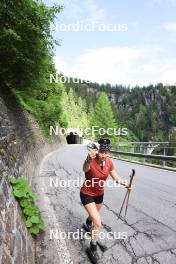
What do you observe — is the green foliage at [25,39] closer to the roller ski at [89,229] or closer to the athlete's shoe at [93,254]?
the roller ski at [89,229]

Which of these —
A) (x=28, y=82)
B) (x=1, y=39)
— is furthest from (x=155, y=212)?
(x=28, y=82)

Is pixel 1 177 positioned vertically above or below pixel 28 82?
below

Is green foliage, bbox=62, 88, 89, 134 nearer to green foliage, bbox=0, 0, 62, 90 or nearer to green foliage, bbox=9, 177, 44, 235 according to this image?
green foliage, bbox=0, 0, 62, 90

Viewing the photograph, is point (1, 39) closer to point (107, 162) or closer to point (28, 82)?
point (28, 82)

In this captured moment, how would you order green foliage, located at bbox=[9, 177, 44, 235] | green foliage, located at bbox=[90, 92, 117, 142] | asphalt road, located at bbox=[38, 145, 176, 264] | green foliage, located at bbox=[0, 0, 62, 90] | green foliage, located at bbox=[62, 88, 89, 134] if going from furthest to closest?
1. green foliage, located at bbox=[62, 88, 89, 134]
2. green foliage, located at bbox=[90, 92, 117, 142]
3. green foliage, located at bbox=[0, 0, 62, 90]
4. green foliage, located at bbox=[9, 177, 44, 235]
5. asphalt road, located at bbox=[38, 145, 176, 264]

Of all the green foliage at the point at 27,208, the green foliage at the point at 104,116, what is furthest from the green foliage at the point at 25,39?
the green foliage at the point at 104,116

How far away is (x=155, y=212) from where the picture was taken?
7844 mm

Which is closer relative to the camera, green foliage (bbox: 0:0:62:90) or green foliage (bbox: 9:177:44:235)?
green foliage (bbox: 9:177:44:235)

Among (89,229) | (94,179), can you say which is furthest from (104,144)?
(89,229)

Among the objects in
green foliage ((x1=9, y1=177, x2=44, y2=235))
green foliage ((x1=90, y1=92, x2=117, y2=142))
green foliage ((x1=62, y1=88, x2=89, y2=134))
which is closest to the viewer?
green foliage ((x1=9, y1=177, x2=44, y2=235))

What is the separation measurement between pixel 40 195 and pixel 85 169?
192 inches

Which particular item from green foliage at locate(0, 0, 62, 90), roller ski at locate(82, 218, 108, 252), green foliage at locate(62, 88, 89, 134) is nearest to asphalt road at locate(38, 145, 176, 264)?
roller ski at locate(82, 218, 108, 252)

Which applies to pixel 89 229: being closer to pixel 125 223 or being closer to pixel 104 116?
pixel 125 223

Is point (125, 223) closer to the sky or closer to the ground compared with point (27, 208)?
closer to the ground
